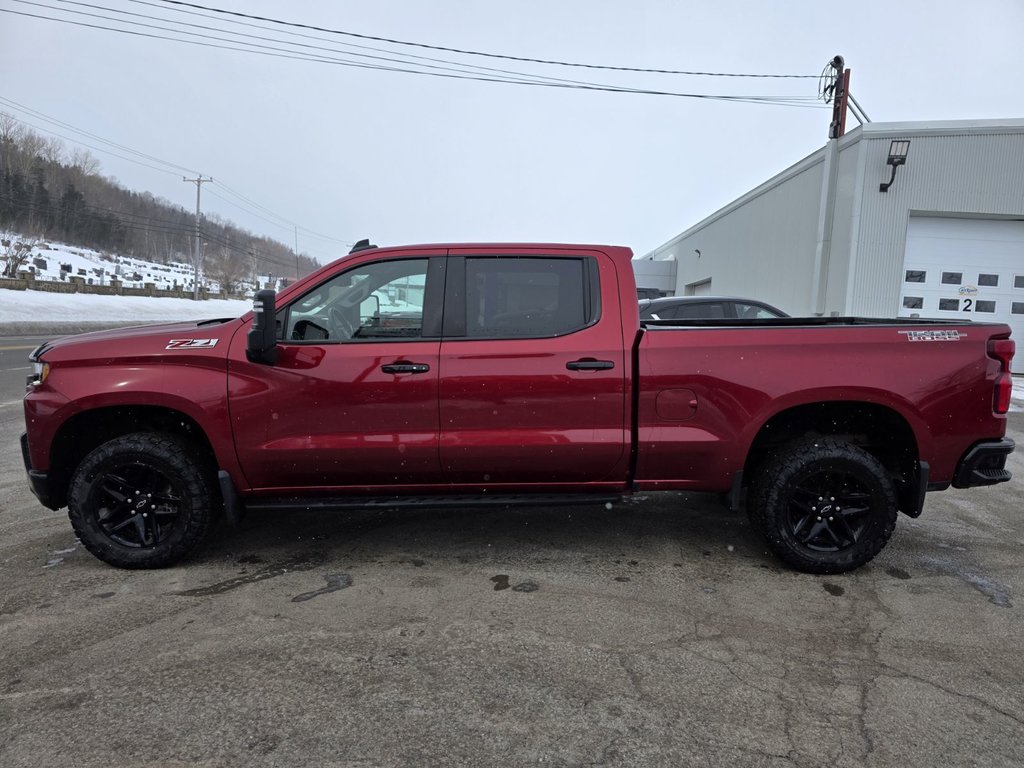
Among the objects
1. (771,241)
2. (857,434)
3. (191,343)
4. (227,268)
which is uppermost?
(227,268)

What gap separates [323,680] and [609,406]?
1958 millimetres

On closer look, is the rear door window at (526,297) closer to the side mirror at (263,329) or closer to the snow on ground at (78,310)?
the side mirror at (263,329)

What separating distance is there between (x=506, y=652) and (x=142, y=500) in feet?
7.55

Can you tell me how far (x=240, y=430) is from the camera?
11.3ft

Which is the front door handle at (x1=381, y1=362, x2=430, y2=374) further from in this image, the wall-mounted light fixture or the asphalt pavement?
the wall-mounted light fixture

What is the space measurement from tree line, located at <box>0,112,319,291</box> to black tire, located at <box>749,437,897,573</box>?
63.6 metres

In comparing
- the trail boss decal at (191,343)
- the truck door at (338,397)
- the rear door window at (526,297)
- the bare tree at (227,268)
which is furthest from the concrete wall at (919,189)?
the bare tree at (227,268)

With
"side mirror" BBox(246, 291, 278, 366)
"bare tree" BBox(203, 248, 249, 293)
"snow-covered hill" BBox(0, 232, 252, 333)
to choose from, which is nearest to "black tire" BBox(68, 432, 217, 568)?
"side mirror" BBox(246, 291, 278, 366)

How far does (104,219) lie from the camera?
9419cm

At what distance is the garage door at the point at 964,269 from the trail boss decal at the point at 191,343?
47.4 ft

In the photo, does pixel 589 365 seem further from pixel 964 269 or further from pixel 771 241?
pixel 771 241

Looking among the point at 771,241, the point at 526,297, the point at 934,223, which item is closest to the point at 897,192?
the point at 934,223

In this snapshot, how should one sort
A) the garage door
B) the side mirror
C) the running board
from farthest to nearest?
1. the garage door
2. the running board
3. the side mirror

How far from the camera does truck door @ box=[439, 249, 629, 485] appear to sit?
346 centimetres
